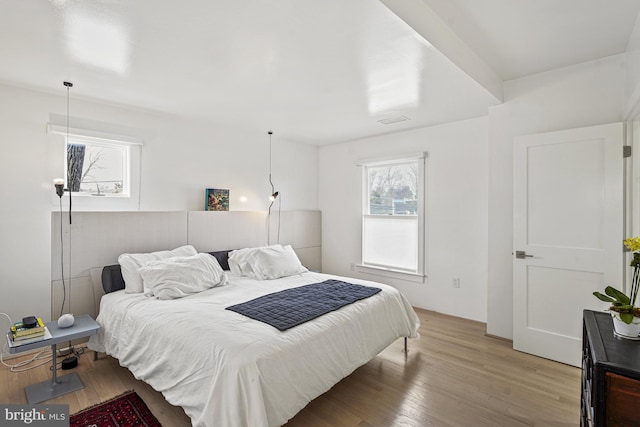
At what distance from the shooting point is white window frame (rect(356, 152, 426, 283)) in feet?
13.7

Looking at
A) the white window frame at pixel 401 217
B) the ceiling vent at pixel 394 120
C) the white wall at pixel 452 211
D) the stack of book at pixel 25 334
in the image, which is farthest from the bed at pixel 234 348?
the ceiling vent at pixel 394 120

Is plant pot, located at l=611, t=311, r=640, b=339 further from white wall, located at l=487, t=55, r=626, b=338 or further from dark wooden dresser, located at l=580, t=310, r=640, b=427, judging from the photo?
white wall, located at l=487, t=55, r=626, b=338

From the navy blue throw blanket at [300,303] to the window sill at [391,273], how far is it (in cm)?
156

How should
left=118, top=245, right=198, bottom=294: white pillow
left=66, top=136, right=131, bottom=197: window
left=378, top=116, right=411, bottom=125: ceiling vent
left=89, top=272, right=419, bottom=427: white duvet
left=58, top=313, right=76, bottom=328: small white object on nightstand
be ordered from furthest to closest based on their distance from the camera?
left=378, top=116, right=411, bottom=125: ceiling vent, left=66, top=136, right=131, bottom=197: window, left=118, top=245, right=198, bottom=294: white pillow, left=58, top=313, right=76, bottom=328: small white object on nightstand, left=89, top=272, right=419, bottom=427: white duvet

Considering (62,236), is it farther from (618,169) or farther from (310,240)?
(618,169)

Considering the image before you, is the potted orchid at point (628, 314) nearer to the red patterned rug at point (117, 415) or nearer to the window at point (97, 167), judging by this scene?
the red patterned rug at point (117, 415)

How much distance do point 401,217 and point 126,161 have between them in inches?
140

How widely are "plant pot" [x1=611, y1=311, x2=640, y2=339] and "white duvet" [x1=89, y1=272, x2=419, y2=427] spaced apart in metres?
1.47

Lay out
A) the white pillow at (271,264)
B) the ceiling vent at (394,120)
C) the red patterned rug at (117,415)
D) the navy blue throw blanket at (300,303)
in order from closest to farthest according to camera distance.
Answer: the red patterned rug at (117,415) → the navy blue throw blanket at (300,303) → the white pillow at (271,264) → the ceiling vent at (394,120)

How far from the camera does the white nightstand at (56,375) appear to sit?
2193 mm

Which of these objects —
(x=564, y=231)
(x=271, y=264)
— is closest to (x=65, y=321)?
(x=271, y=264)

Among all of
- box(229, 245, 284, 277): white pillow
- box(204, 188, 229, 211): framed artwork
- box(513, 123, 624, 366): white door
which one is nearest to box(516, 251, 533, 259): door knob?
box(513, 123, 624, 366): white door

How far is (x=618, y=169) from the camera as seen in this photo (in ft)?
8.07

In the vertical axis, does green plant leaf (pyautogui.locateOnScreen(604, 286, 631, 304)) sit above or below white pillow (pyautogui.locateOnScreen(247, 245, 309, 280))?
above
